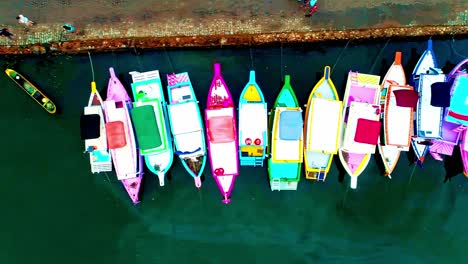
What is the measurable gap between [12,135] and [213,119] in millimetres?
9521

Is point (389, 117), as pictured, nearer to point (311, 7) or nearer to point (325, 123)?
point (325, 123)

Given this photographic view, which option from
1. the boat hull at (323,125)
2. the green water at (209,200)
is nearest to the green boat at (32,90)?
the green water at (209,200)

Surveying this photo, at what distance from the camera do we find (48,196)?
1786 cm

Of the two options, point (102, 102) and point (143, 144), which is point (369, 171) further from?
point (102, 102)

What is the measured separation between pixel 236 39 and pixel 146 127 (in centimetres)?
558

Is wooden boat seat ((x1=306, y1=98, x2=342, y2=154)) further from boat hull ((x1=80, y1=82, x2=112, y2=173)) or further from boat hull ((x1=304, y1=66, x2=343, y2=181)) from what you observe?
boat hull ((x1=80, y1=82, x2=112, y2=173))

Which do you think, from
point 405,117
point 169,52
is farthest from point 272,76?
point 405,117

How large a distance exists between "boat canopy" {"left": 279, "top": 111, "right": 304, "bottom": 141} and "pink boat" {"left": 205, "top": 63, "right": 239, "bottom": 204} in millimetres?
2025

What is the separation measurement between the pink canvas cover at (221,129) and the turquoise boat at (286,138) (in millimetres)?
1819

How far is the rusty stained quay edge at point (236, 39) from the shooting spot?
1720cm

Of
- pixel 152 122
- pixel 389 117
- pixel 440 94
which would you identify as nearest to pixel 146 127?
pixel 152 122

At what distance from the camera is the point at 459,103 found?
628 inches

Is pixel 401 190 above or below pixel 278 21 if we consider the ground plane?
below

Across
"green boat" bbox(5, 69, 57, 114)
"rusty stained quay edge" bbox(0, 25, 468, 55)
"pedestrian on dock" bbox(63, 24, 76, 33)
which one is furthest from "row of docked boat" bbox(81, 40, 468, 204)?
"pedestrian on dock" bbox(63, 24, 76, 33)
